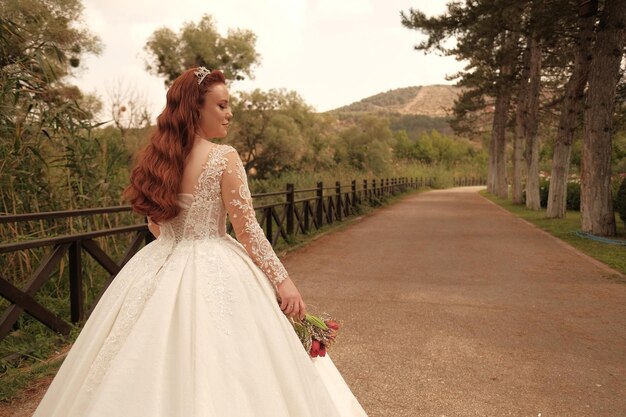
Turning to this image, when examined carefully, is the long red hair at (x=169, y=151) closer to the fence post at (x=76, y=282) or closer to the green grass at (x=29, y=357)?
the green grass at (x=29, y=357)

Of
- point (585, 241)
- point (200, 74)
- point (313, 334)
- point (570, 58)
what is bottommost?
point (585, 241)

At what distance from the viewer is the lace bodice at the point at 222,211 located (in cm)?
203

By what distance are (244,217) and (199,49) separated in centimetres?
3548

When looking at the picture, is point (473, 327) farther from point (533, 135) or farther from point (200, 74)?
point (533, 135)

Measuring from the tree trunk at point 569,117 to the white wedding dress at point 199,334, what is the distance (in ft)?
44.0

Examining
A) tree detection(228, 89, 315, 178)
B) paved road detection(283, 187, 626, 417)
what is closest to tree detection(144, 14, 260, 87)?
tree detection(228, 89, 315, 178)

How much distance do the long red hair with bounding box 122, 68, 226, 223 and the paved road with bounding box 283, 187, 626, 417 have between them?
1.87 meters

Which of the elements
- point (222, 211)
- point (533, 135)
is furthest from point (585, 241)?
point (222, 211)

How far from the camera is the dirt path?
3.26 m

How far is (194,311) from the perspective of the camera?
1938 millimetres

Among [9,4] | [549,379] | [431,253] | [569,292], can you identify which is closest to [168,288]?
[549,379]

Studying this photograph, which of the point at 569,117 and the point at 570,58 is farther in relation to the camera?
the point at 570,58

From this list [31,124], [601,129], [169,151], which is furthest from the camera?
[601,129]

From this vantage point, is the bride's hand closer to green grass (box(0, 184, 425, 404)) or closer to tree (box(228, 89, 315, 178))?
green grass (box(0, 184, 425, 404))
